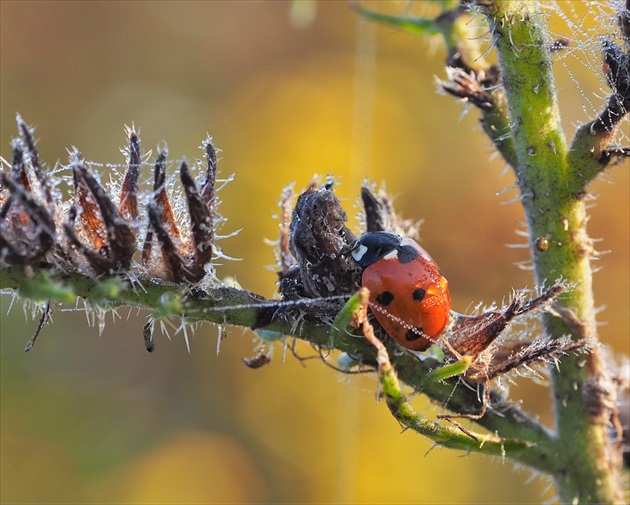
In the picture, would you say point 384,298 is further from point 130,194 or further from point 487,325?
point 130,194

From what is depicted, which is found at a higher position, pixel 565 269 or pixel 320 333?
pixel 565 269

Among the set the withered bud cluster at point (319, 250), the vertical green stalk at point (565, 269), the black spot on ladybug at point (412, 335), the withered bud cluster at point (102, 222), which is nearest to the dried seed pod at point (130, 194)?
the withered bud cluster at point (102, 222)

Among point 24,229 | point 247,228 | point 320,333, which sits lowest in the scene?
point 320,333

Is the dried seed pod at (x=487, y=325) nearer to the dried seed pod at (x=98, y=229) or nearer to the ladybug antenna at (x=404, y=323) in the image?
the ladybug antenna at (x=404, y=323)

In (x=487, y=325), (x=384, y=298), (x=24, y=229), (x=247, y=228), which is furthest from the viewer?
(x=247, y=228)

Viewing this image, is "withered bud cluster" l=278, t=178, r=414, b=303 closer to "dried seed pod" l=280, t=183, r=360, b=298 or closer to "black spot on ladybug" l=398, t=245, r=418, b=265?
"dried seed pod" l=280, t=183, r=360, b=298

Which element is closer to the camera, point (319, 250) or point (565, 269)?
point (319, 250)

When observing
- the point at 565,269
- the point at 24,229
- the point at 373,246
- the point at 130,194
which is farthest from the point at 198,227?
the point at 565,269

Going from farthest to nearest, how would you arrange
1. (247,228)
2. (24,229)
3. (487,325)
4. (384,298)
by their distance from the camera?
(247,228) → (384,298) → (487,325) → (24,229)
